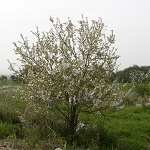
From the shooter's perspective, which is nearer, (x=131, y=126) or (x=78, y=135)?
(x=78, y=135)

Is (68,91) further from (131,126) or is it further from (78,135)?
(131,126)

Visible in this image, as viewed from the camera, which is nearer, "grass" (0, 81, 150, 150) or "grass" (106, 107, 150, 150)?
"grass" (0, 81, 150, 150)

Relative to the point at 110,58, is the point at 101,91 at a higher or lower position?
lower

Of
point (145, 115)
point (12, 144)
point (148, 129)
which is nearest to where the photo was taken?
point (12, 144)

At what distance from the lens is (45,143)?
22.5ft

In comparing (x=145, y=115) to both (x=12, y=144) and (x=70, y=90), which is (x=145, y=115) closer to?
(x=70, y=90)

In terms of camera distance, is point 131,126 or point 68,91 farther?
point 131,126

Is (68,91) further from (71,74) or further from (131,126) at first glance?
(131,126)

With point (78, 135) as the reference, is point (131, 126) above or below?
below

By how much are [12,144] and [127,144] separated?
132 inches

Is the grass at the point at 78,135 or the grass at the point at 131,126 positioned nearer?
the grass at the point at 78,135

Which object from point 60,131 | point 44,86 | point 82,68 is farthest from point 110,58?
point 60,131

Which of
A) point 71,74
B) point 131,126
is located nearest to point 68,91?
point 71,74

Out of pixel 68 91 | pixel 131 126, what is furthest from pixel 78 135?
pixel 131 126
